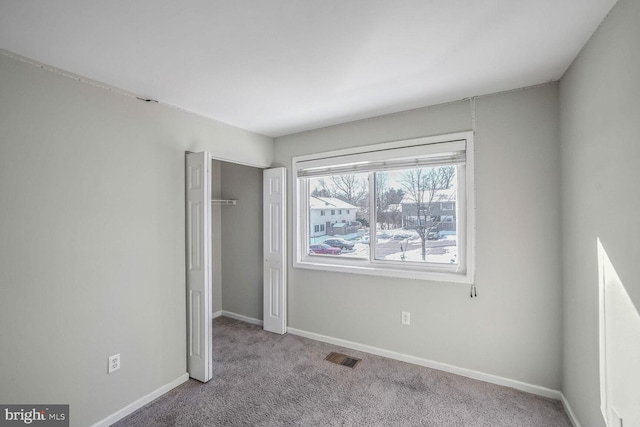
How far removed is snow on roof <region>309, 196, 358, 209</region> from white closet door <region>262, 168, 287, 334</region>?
1.10ft

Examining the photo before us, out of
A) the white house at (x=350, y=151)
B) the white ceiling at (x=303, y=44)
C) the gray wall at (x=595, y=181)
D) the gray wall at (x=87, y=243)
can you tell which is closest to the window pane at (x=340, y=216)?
the white house at (x=350, y=151)

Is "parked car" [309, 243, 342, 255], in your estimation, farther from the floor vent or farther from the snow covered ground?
the floor vent

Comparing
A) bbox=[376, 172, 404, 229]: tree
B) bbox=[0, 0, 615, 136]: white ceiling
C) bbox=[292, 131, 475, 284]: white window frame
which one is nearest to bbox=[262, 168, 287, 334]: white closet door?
bbox=[292, 131, 475, 284]: white window frame

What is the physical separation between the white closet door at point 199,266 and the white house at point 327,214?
1312mm

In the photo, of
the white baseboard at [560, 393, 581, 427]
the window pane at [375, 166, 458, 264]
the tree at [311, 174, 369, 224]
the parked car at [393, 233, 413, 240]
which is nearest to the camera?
the white baseboard at [560, 393, 581, 427]

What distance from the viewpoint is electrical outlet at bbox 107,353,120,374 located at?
6.86ft

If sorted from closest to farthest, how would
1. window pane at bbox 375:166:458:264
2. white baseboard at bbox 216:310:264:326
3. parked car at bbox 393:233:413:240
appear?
window pane at bbox 375:166:458:264 < parked car at bbox 393:233:413:240 < white baseboard at bbox 216:310:264:326

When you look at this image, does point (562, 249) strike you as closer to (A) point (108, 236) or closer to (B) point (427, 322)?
(B) point (427, 322)

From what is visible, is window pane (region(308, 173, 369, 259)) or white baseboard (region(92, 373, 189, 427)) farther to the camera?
window pane (region(308, 173, 369, 259))

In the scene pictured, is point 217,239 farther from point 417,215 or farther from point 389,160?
point 417,215

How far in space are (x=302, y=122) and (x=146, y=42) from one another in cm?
167

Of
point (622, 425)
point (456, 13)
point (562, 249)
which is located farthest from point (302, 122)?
point (622, 425)

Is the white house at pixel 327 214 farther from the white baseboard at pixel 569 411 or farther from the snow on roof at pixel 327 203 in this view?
the white baseboard at pixel 569 411

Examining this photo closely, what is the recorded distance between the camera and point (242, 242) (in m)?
4.04
